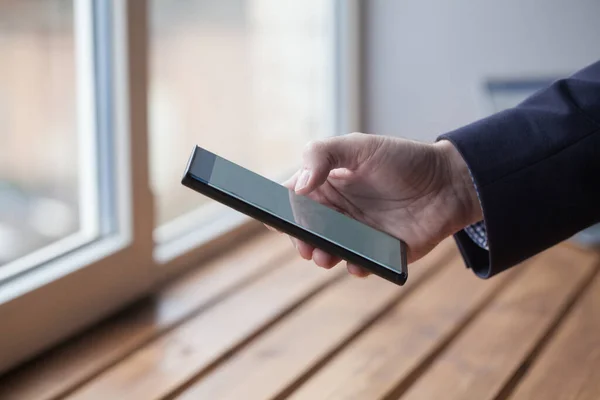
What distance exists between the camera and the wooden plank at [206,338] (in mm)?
818

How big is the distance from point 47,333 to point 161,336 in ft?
0.40

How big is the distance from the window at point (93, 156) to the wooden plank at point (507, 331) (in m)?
0.36

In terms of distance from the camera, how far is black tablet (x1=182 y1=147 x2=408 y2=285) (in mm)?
628

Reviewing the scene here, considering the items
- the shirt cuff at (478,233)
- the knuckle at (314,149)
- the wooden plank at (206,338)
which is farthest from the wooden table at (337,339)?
the knuckle at (314,149)

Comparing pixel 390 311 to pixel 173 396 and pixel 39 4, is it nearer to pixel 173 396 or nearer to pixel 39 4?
pixel 173 396

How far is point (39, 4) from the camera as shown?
916mm

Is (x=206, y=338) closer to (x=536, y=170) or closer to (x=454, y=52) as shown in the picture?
(x=536, y=170)

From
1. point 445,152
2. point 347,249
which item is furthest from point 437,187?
point 347,249

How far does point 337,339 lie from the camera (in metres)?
0.92

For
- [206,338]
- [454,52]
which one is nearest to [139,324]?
[206,338]

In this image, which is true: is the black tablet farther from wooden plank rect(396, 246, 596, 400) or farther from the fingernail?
wooden plank rect(396, 246, 596, 400)

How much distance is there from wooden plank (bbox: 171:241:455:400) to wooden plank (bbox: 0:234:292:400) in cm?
11

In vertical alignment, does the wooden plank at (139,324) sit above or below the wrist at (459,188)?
below

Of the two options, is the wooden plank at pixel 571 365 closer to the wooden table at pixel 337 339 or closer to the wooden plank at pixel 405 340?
the wooden table at pixel 337 339
